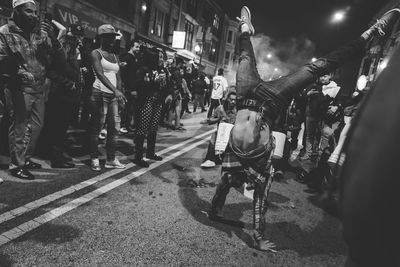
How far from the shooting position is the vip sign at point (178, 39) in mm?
25989

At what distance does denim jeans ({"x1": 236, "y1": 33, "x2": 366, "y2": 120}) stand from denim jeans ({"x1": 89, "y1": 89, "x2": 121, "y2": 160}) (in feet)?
8.88

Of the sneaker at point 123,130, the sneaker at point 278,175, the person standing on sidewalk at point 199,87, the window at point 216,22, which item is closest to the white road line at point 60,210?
the sneaker at point 278,175

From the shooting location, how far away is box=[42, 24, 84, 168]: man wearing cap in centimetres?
468

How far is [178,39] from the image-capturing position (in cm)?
2630

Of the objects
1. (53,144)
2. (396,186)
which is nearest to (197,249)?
(396,186)

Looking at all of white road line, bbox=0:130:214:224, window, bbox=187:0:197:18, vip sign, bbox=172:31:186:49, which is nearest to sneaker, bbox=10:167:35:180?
white road line, bbox=0:130:214:224

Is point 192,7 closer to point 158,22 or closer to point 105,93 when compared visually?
point 158,22

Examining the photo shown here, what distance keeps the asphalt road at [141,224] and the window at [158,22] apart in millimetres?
22063

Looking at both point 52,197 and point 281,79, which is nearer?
point 281,79

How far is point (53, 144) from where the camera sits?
4.71 m

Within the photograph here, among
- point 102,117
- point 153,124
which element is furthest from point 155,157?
point 102,117

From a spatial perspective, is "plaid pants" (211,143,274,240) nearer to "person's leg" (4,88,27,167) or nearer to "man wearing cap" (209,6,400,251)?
"man wearing cap" (209,6,400,251)

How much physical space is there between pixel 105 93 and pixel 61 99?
0.84 m

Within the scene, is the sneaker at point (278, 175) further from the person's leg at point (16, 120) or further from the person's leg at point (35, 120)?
the person's leg at point (16, 120)
